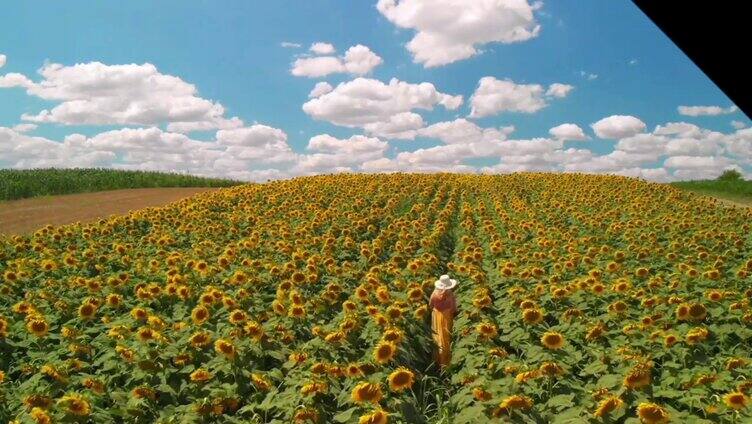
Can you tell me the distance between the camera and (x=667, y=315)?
25.0ft

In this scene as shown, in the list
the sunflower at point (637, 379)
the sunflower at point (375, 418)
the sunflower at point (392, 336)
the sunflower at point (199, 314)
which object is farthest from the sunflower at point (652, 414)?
the sunflower at point (199, 314)

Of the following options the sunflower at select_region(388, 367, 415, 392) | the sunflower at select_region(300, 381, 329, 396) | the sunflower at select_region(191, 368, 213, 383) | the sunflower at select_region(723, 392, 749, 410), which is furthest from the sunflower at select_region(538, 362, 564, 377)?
the sunflower at select_region(191, 368, 213, 383)

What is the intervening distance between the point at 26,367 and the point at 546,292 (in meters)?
6.75

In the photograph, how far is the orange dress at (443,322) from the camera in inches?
307

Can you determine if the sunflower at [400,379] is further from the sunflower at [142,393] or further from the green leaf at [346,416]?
the sunflower at [142,393]

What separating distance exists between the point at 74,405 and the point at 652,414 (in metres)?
4.51

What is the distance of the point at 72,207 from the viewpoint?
101ft

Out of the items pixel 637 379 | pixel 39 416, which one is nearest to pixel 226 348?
pixel 39 416

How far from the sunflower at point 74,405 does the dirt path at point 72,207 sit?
20.6 meters

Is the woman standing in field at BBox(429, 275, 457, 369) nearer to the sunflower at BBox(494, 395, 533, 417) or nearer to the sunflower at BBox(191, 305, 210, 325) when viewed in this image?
the sunflower at BBox(191, 305, 210, 325)

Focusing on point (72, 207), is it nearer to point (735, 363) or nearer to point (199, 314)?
point (199, 314)

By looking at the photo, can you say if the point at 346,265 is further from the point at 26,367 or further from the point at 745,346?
the point at 745,346

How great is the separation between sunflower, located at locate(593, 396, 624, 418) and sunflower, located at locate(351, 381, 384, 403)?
169 cm

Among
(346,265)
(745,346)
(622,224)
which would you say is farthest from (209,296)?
(622,224)
